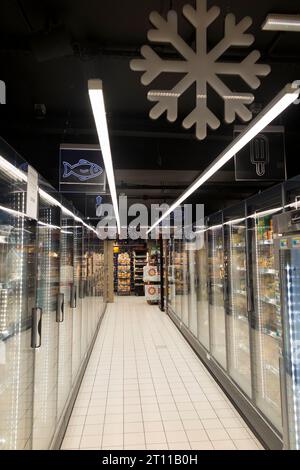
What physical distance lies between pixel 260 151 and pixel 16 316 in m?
3.02

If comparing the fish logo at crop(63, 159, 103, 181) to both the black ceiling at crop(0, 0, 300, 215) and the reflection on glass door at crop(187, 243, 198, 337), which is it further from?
the reflection on glass door at crop(187, 243, 198, 337)

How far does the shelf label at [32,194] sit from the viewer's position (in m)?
2.12

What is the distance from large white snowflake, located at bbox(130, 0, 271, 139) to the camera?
137 centimetres

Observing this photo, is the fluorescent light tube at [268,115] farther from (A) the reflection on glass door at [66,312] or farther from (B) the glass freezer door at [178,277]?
(B) the glass freezer door at [178,277]

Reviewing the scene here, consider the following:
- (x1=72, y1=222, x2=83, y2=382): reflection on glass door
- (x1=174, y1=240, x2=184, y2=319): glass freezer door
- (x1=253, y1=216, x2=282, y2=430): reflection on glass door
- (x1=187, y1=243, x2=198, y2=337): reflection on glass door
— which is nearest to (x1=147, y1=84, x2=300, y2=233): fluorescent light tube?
(x1=253, y1=216, x2=282, y2=430): reflection on glass door

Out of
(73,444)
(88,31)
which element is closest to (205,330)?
(73,444)

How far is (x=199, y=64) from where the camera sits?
1.46 m

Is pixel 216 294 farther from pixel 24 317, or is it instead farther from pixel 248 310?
pixel 24 317

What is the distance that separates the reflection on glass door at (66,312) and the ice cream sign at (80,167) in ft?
1.44

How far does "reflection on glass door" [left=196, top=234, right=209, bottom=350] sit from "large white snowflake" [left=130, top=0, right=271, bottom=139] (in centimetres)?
514

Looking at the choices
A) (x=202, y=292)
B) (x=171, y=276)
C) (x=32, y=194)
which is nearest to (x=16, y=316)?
(x=32, y=194)

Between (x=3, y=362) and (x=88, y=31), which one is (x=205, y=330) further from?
(x=88, y=31)

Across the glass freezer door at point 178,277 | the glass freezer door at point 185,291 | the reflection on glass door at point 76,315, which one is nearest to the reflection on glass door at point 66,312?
the reflection on glass door at point 76,315

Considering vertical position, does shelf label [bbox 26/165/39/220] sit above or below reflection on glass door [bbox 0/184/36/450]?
above
